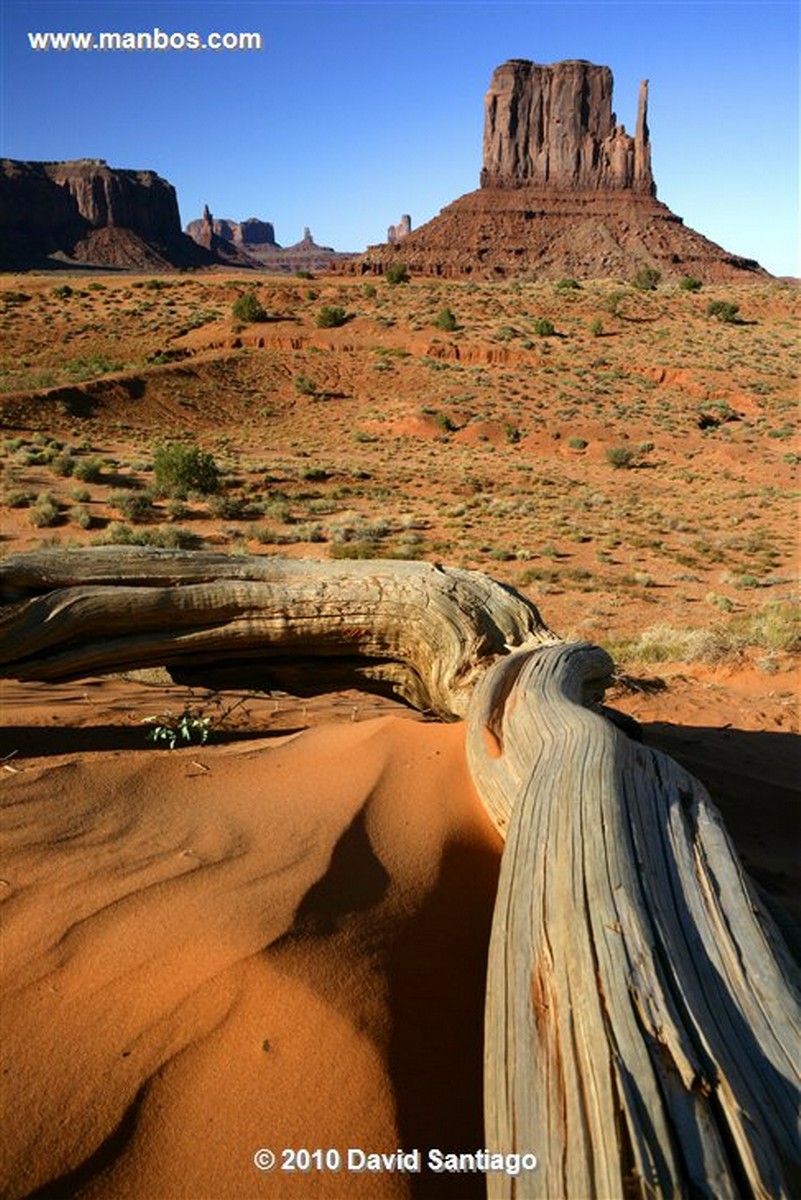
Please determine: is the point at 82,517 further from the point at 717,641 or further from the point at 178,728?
the point at 178,728

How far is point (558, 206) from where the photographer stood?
97625 millimetres

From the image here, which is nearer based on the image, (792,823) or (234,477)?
(792,823)

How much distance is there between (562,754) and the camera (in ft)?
10.1

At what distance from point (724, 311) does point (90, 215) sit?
96.5 meters

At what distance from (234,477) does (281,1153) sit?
21486 mm

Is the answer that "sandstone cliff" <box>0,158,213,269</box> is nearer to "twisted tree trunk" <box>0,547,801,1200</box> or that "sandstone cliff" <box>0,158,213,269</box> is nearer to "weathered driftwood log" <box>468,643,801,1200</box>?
"twisted tree trunk" <box>0,547,801,1200</box>

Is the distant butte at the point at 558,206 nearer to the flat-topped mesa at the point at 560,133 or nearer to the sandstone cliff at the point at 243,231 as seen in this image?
the flat-topped mesa at the point at 560,133

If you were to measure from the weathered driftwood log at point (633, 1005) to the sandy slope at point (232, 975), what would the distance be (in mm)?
304

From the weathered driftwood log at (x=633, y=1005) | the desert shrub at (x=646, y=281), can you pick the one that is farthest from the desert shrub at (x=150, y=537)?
the desert shrub at (x=646, y=281)

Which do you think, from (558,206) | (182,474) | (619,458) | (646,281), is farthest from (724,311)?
(558,206)

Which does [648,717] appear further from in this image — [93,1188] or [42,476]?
[42,476]

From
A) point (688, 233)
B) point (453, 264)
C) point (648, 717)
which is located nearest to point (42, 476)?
point (648, 717)

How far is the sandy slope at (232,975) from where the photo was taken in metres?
1.77

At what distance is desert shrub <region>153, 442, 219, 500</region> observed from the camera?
765 inches
